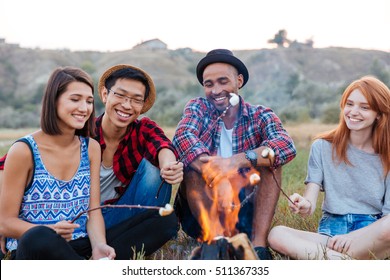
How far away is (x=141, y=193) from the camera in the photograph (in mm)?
3857

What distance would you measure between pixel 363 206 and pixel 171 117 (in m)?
18.9

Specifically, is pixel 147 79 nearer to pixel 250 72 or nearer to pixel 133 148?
pixel 133 148

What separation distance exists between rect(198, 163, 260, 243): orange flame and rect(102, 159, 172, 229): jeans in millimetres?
305

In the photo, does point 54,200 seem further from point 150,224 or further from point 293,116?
point 293,116

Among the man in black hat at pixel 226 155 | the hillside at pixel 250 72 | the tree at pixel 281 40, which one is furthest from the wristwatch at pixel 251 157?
the tree at pixel 281 40

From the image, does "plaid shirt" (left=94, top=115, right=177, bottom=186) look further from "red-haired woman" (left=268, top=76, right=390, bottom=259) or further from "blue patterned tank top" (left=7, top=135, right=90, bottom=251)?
"red-haired woman" (left=268, top=76, right=390, bottom=259)

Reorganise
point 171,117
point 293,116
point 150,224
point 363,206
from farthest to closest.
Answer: point 171,117 < point 293,116 < point 363,206 < point 150,224

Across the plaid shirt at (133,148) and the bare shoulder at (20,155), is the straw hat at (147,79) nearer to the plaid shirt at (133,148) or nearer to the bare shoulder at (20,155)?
the plaid shirt at (133,148)

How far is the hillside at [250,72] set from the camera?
25.7 metres

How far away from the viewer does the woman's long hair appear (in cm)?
397

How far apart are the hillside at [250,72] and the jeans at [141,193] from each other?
15021mm

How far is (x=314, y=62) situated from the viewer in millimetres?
39875

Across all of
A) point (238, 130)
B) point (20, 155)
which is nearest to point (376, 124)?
point (238, 130)

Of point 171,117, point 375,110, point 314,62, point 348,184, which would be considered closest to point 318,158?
point 348,184
